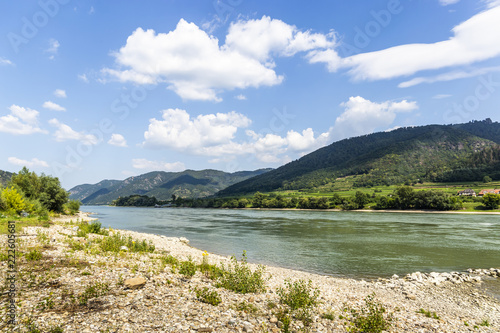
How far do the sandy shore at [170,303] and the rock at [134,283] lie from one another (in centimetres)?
22

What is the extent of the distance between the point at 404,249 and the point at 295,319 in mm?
31275

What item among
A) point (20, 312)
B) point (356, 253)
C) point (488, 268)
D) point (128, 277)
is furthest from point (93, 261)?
point (488, 268)

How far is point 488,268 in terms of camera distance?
79.5 feet

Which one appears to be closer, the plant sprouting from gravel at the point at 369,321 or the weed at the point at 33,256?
the plant sprouting from gravel at the point at 369,321

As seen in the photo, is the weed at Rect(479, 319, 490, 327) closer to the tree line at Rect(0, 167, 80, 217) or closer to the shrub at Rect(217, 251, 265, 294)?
the shrub at Rect(217, 251, 265, 294)

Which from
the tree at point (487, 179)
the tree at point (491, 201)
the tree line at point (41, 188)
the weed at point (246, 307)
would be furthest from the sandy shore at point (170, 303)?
the tree at point (487, 179)

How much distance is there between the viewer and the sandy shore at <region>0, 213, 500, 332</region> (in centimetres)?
830

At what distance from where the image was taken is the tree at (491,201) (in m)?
85.8

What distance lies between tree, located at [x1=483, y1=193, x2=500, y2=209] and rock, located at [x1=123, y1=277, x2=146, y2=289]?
374 feet

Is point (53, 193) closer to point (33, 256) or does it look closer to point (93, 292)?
point (33, 256)

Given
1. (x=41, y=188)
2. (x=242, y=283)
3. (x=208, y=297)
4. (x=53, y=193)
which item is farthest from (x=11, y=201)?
(x=208, y=297)

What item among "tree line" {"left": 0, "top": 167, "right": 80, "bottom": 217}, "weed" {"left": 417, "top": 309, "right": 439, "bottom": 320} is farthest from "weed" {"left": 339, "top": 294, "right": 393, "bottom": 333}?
"tree line" {"left": 0, "top": 167, "right": 80, "bottom": 217}

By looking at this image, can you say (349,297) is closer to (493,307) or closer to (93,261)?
(493,307)

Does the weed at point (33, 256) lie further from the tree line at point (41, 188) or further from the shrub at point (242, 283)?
the tree line at point (41, 188)
